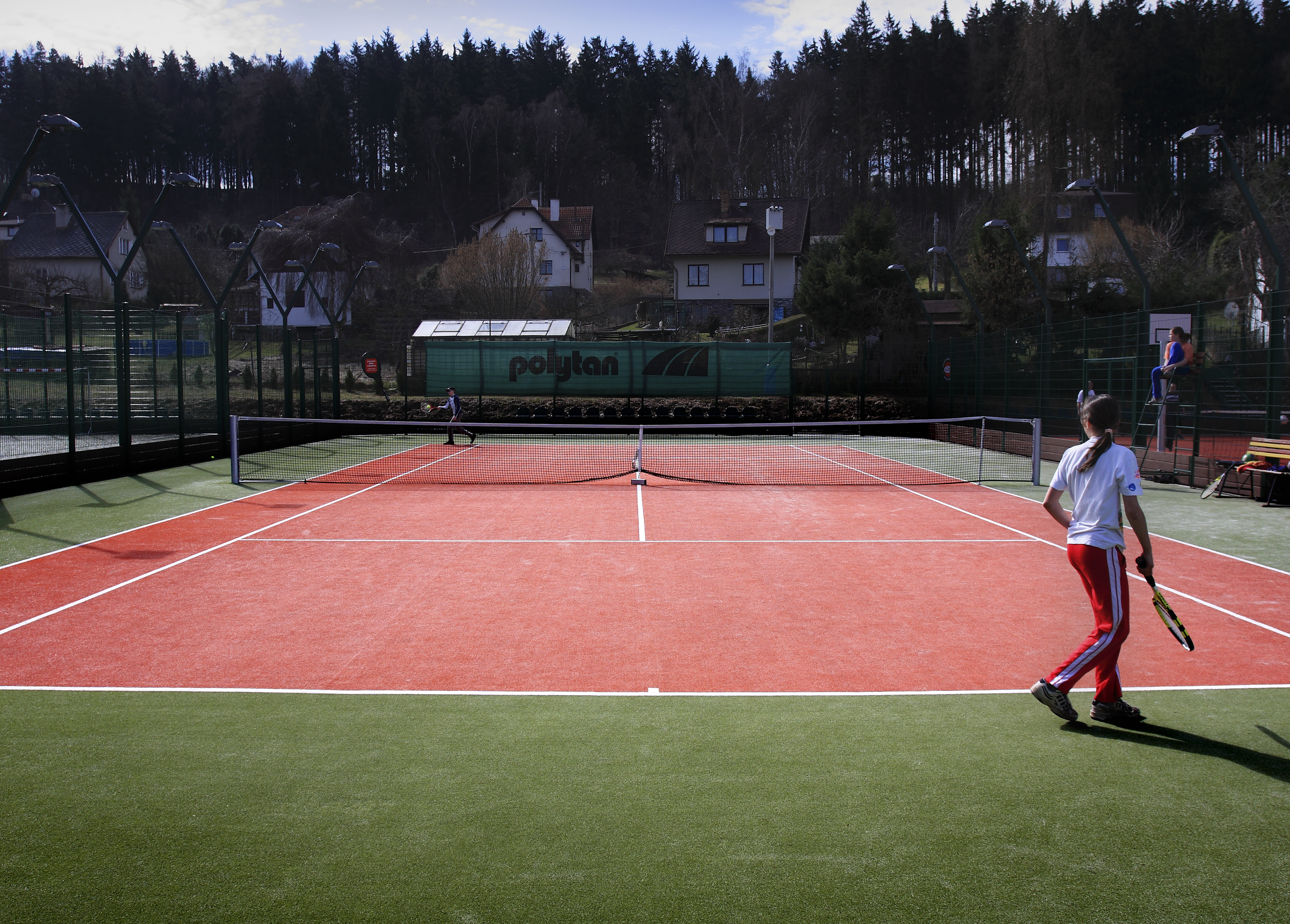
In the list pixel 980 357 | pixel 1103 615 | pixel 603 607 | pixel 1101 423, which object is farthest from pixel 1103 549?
pixel 980 357

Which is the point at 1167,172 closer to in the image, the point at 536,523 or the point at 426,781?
the point at 536,523

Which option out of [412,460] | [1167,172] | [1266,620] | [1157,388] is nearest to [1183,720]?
[1266,620]

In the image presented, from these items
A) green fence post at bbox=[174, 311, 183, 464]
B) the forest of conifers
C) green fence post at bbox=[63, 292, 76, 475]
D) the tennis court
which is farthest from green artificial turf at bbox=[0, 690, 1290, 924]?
the forest of conifers

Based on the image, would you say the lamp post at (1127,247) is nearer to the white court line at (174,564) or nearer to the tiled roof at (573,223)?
the white court line at (174,564)

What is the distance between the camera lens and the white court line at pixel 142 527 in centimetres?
902

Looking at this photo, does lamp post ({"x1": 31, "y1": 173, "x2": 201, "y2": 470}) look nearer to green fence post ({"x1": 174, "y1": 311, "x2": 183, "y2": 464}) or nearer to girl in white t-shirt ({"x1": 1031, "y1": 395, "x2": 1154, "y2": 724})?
green fence post ({"x1": 174, "y1": 311, "x2": 183, "y2": 464})

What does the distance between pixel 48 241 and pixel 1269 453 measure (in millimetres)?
61662

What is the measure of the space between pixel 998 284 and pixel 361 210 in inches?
1831

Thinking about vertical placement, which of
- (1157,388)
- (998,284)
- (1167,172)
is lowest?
(1157,388)

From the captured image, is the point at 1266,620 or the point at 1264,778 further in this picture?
the point at 1266,620

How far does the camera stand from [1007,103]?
48.8m

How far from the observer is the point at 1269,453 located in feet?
42.7

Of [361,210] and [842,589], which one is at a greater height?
[361,210]

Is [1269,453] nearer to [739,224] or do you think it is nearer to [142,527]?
[142,527]
